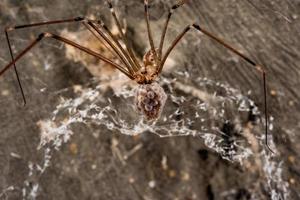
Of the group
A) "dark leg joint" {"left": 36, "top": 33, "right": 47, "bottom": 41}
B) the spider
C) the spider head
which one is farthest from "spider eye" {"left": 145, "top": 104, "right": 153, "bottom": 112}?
"dark leg joint" {"left": 36, "top": 33, "right": 47, "bottom": 41}

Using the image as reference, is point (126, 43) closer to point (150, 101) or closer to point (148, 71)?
point (148, 71)

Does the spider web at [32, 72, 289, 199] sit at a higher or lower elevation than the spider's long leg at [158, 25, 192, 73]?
lower

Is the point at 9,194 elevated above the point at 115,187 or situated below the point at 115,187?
below

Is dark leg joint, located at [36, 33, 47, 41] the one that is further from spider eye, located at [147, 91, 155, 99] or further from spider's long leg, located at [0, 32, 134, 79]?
spider eye, located at [147, 91, 155, 99]

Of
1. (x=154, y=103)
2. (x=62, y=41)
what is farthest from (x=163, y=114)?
(x=62, y=41)

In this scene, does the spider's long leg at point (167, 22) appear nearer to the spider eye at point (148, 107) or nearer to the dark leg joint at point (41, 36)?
the spider eye at point (148, 107)

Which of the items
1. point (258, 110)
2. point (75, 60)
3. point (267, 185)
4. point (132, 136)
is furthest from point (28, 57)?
point (267, 185)

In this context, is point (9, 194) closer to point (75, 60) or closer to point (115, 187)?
point (115, 187)

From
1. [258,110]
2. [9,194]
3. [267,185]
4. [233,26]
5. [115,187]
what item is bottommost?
[9,194]
